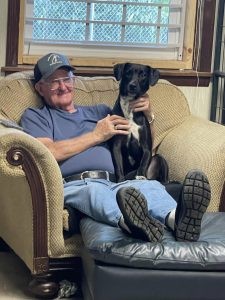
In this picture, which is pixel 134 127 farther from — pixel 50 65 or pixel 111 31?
pixel 111 31

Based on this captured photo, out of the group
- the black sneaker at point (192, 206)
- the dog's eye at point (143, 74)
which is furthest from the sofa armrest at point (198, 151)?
the black sneaker at point (192, 206)

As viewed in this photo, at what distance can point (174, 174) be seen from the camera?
125 inches

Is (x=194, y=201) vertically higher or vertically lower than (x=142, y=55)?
lower

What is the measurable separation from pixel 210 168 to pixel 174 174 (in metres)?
0.26

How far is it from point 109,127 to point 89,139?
126mm

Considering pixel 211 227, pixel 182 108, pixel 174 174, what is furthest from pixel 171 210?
pixel 182 108

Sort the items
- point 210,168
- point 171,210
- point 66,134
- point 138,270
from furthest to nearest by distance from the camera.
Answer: point 66,134 < point 210,168 < point 171,210 < point 138,270

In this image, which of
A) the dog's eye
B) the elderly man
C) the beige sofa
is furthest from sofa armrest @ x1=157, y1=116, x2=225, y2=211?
the dog's eye

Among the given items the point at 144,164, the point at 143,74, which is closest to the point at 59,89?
the point at 143,74

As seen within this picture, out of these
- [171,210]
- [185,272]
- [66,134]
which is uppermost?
[66,134]

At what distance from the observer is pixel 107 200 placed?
2.63 meters

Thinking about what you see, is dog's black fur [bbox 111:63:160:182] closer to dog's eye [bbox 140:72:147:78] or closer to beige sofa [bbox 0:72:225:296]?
dog's eye [bbox 140:72:147:78]

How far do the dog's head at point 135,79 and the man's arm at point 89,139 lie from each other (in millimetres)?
156

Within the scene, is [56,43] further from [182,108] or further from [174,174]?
[174,174]
